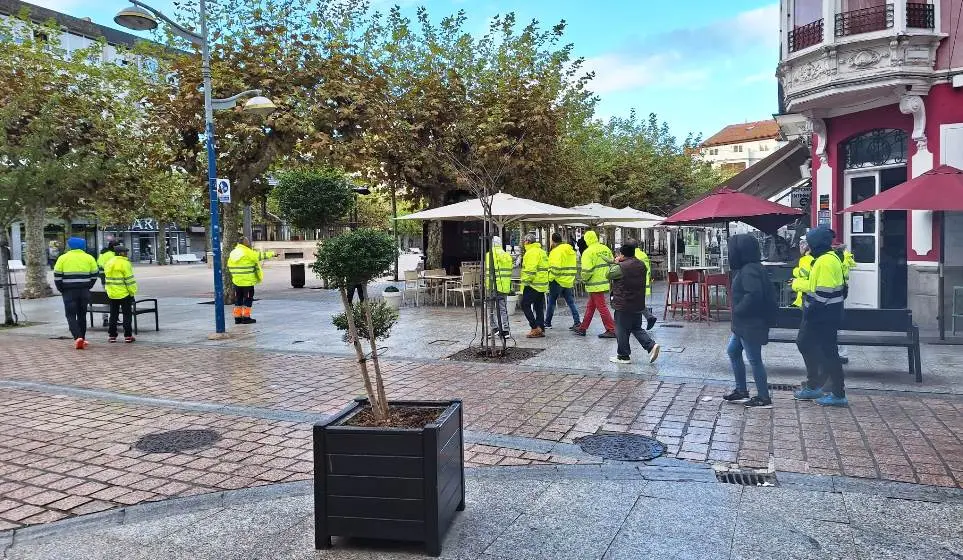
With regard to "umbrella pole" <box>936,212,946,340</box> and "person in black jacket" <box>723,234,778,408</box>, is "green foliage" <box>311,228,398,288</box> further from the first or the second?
"umbrella pole" <box>936,212,946,340</box>

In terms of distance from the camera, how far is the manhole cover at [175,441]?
17.7 feet

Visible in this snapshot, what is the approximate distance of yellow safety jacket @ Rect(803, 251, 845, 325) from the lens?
6246mm

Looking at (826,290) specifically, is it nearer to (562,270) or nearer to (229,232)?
(562,270)

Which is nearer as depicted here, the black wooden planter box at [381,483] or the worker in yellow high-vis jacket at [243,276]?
the black wooden planter box at [381,483]

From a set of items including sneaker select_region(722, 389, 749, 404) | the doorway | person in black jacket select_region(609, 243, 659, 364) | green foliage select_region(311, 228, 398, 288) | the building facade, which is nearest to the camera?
green foliage select_region(311, 228, 398, 288)

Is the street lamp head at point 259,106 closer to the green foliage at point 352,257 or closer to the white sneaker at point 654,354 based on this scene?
the white sneaker at point 654,354

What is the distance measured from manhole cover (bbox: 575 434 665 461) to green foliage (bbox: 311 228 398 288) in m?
2.25

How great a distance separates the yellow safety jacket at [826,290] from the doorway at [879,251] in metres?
6.82

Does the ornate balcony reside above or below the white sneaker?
above

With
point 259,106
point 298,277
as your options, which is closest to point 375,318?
point 259,106

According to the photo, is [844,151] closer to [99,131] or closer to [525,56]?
[525,56]

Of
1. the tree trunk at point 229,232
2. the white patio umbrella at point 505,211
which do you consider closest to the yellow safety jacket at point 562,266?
the white patio umbrella at point 505,211

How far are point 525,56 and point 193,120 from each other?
30.0ft

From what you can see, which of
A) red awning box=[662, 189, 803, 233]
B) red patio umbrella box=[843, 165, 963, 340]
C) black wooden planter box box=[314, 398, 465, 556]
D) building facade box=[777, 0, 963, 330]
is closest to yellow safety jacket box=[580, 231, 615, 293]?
red awning box=[662, 189, 803, 233]
